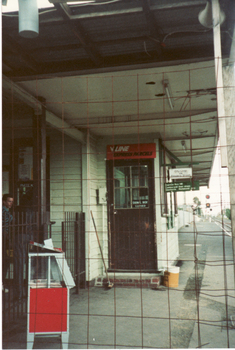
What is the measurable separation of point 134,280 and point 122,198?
72.2 inches

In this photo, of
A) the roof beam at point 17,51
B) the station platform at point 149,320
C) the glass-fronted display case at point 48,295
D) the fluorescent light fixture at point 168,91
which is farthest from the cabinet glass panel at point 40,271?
the fluorescent light fixture at point 168,91

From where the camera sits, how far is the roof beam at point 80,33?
3.39 meters

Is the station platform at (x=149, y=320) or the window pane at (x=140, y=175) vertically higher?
the window pane at (x=140, y=175)

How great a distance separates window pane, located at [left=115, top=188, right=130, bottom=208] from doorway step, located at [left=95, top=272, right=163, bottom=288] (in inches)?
59.7

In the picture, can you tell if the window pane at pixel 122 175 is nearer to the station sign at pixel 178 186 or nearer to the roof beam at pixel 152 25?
the station sign at pixel 178 186

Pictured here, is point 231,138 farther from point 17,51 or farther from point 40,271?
point 17,51

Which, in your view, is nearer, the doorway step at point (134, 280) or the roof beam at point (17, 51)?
the roof beam at point (17, 51)

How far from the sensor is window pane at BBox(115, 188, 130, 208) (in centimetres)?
747

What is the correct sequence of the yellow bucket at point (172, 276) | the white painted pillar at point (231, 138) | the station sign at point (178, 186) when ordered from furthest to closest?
the yellow bucket at point (172, 276), the station sign at point (178, 186), the white painted pillar at point (231, 138)

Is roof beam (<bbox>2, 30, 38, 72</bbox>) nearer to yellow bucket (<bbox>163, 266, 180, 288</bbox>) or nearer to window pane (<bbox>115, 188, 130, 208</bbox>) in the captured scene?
window pane (<bbox>115, 188, 130, 208</bbox>)

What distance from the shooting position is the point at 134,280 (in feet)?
22.6

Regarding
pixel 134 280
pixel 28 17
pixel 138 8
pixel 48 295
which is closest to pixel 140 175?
pixel 134 280

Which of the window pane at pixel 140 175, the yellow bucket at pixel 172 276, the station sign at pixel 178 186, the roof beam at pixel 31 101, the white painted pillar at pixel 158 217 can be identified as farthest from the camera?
→ the window pane at pixel 140 175

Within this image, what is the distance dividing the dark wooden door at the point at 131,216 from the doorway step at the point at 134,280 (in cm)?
19
